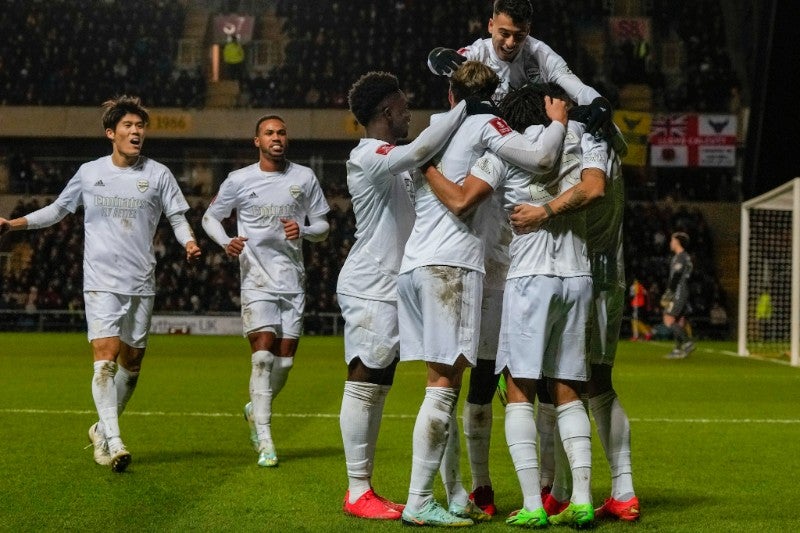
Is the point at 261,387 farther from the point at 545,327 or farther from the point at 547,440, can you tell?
the point at 545,327

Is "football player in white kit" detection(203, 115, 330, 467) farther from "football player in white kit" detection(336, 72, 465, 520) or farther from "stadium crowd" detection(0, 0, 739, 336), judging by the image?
"stadium crowd" detection(0, 0, 739, 336)

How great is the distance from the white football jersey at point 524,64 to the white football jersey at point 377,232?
809mm

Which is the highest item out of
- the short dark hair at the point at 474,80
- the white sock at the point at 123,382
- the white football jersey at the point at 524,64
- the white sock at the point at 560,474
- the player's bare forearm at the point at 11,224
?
the white football jersey at the point at 524,64

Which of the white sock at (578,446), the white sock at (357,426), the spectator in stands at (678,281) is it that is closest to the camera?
the white sock at (578,446)

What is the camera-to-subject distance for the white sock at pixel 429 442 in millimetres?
5473

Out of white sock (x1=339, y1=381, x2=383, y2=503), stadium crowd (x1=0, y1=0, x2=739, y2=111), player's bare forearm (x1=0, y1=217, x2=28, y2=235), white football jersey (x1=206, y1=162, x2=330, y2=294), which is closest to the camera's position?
white sock (x1=339, y1=381, x2=383, y2=503)

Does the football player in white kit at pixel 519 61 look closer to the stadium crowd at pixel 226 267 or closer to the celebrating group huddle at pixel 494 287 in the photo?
the celebrating group huddle at pixel 494 287

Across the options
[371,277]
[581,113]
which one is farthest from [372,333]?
[581,113]

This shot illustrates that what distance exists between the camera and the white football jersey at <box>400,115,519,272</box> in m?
5.45

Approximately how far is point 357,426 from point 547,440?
995 millimetres

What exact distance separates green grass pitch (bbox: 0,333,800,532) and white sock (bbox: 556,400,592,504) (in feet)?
0.97

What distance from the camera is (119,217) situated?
26.0 ft

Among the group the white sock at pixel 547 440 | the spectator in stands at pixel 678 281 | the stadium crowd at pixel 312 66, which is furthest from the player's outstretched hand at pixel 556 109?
the stadium crowd at pixel 312 66

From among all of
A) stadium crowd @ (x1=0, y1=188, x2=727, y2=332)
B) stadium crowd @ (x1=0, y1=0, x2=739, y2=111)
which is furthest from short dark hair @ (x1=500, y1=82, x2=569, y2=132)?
stadium crowd @ (x1=0, y1=0, x2=739, y2=111)
